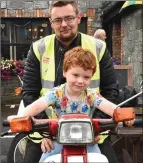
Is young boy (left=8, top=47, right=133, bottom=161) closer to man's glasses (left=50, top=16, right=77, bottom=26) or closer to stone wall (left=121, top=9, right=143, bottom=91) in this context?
man's glasses (left=50, top=16, right=77, bottom=26)

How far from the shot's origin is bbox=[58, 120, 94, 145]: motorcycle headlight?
1.87 meters

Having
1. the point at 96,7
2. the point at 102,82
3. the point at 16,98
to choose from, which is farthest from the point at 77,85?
the point at 96,7

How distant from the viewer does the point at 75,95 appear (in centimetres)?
222

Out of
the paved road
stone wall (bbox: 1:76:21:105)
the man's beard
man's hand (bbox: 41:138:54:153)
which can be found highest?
the man's beard

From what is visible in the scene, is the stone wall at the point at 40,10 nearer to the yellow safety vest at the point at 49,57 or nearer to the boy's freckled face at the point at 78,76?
the yellow safety vest at the point at 49,57

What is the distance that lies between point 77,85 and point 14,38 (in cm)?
1134

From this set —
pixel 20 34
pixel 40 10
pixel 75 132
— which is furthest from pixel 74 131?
pixel 20 34

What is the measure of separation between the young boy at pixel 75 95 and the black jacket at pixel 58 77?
286 millimetres

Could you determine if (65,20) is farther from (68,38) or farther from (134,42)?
(134,42)

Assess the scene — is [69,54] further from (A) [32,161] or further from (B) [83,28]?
(B) [83,28]

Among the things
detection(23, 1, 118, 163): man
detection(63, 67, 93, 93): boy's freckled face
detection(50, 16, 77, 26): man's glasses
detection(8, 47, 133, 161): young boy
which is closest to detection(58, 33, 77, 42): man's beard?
detection(23, 1, 118, 163): man

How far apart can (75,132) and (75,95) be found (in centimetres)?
38

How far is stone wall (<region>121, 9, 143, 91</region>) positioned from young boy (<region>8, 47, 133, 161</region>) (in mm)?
5910

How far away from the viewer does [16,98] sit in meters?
11.9
